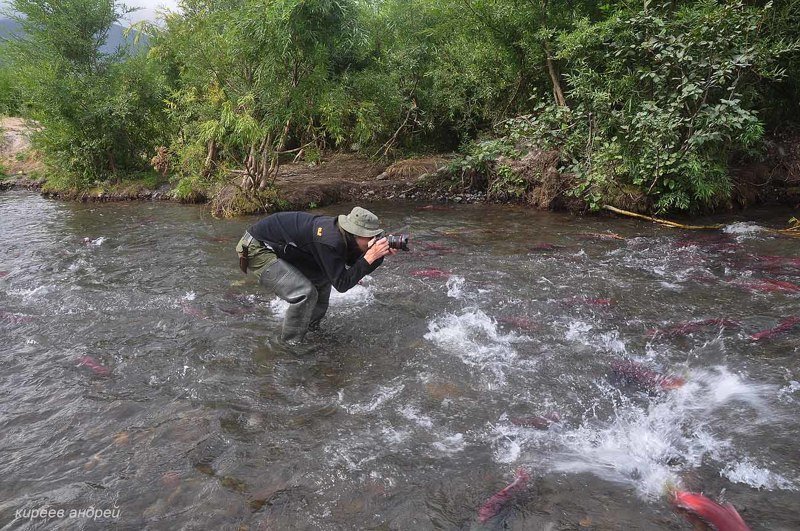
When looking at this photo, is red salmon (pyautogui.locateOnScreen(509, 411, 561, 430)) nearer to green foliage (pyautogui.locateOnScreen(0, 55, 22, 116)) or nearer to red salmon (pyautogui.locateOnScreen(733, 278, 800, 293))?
red salmon (pyautogui.locateOnScreen(733, 278, 800, 293))

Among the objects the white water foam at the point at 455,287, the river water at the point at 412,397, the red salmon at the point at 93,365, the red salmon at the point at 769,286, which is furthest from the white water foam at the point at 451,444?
the red salmon at the point at 769,286

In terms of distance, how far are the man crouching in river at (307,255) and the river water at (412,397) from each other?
24.4 inches

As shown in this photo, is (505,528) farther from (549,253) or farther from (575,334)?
(549,253)

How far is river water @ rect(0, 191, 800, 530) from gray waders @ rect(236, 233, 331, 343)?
468mm

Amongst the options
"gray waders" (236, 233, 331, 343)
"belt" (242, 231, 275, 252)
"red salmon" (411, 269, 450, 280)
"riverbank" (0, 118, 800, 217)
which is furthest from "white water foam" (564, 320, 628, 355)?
"riverbank" (0, 118, 800, 217)

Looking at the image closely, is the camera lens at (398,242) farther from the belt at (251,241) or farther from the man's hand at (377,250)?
the belt at (251,241)

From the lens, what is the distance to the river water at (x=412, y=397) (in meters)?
3.55

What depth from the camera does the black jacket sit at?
5.00 m

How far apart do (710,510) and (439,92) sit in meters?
15.7

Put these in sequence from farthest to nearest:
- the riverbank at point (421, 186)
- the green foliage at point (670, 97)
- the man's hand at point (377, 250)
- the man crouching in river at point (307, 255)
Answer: the riverbank at point (421, 186) < the green foliage at point (670, 97) < the man crouching in river at point (307, 255) < the man's hand at point (377, 250)

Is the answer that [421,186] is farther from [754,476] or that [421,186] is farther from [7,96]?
[7,96]

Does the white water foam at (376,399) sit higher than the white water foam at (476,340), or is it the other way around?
the white water foam at (476,340)

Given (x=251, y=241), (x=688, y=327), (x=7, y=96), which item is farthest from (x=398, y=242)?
(x=7, y=96)

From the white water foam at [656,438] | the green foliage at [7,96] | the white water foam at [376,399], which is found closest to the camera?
the white water foam at [656,438]
